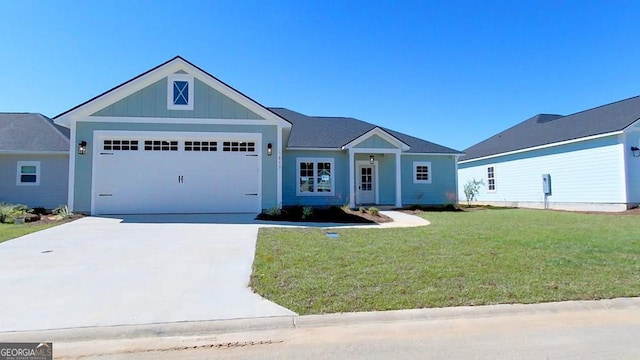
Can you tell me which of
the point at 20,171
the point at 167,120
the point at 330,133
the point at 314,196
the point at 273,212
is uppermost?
the point at 330,133

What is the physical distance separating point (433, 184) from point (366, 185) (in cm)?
365

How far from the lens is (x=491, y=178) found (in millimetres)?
23328

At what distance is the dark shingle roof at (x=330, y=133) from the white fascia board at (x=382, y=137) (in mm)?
317

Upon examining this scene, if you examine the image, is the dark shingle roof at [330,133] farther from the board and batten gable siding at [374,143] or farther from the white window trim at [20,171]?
the white window trim at [20,171]

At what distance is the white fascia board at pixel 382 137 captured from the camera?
53.9 ft

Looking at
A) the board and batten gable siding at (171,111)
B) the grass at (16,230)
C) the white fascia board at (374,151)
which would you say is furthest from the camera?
the white fascia board at (374,151)

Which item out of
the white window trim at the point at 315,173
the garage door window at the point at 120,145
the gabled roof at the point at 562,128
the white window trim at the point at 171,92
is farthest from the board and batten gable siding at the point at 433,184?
the garage door window at the point at 120,145

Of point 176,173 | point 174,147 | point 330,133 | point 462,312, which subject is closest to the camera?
point 462,312

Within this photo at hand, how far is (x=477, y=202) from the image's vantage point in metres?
24.6

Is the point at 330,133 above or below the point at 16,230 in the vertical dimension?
above

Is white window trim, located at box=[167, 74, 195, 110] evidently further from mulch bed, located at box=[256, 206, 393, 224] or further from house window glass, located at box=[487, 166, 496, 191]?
house window glass, located at box=[487, 166, 496, 191]

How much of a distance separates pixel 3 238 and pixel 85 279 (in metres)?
4.63

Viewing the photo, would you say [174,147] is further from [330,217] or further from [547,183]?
[547,183]

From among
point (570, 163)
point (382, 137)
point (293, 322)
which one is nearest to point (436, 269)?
point (293, 322)
